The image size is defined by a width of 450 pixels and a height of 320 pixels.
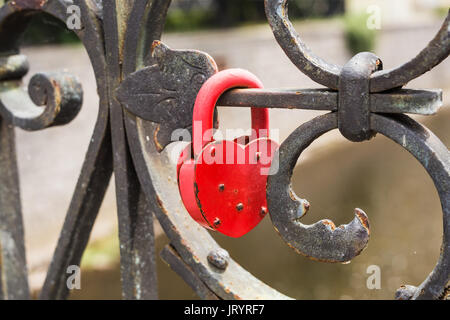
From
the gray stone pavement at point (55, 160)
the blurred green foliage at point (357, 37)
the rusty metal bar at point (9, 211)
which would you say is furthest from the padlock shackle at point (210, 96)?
the blurred green foliage at point (357, 37)

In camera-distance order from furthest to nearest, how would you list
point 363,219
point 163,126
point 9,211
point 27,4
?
point 9,211 < point 27,4 < point 163,126 < point 363,219

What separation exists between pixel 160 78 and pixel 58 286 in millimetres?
375

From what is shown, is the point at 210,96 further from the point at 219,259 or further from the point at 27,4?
the point at 27,4

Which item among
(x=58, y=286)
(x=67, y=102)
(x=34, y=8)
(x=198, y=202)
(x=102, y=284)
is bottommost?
(x=102, y=284)

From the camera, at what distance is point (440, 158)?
0.47 meters

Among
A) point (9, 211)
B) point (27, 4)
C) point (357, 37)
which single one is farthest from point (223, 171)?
point (357, 37)

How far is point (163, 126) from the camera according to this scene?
63 cm

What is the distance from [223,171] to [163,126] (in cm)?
10

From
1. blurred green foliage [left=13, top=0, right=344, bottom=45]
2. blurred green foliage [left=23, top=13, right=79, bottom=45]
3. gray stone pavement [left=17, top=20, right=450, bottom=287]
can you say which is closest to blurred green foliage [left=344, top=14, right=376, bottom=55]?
blurred green foliage [left=13, top=0, right=344, bottom=45]

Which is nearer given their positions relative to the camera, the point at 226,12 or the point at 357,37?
the point at 357,37

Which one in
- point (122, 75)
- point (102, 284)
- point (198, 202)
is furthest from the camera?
point (102, 284)

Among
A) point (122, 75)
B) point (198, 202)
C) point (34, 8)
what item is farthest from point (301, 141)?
point (34, 8)
